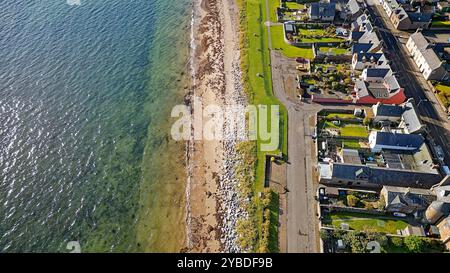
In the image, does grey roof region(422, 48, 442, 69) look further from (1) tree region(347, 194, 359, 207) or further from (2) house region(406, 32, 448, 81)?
(1) tree region(347, 194, 359, 207)

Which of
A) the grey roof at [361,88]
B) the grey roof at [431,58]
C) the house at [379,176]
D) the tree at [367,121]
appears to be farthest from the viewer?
the grey roof at [431,58]

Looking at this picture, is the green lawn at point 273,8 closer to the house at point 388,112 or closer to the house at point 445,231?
the house at point 388,112

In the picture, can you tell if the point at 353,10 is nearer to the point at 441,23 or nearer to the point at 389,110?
the point at 441,23

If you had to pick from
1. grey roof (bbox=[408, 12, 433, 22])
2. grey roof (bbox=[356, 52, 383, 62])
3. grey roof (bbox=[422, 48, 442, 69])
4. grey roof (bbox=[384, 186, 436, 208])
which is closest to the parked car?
grey roof (bbox=[384, 186, 436, 208])

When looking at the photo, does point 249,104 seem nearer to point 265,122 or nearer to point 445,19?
point 265,122

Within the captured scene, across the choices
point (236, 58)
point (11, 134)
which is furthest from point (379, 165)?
point (11, 134)

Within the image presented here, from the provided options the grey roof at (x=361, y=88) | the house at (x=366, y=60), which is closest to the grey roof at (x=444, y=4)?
the house at (x=366, y=60)
